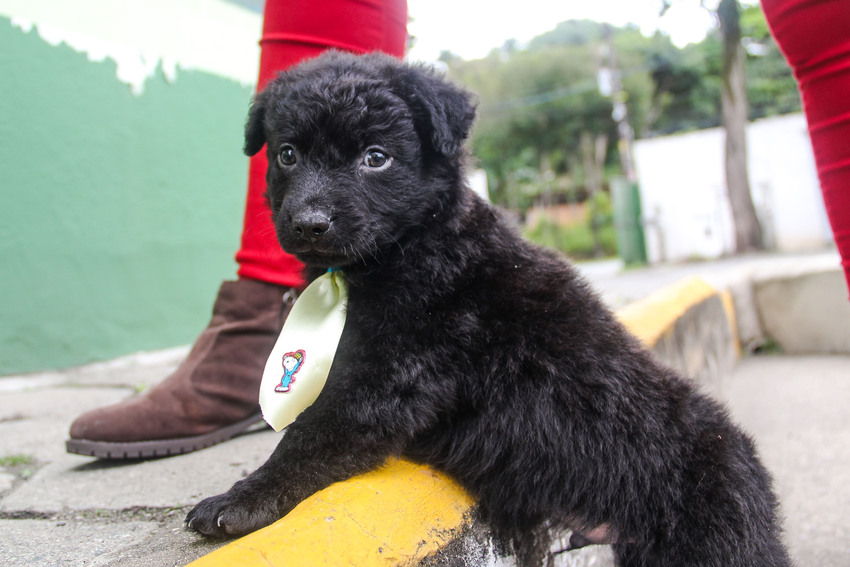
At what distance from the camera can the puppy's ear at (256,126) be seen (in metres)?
1.99

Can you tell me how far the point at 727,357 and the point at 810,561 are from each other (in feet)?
8.91

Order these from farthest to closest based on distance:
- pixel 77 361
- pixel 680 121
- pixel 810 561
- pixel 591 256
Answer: pixel 680 121 → pixel 591 256 → pixel 77 361 → pixel 810 561

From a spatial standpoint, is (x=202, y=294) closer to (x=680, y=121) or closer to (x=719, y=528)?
(x=719, y=528)

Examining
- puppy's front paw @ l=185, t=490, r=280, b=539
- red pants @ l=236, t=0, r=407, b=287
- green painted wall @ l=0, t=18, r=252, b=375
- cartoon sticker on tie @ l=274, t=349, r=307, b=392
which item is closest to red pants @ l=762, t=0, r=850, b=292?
red pants @ l=236, t=0, r=407, b=287

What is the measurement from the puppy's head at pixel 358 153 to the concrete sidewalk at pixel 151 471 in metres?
→ 0.69

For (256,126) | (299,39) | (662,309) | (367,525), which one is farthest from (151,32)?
(367,525)

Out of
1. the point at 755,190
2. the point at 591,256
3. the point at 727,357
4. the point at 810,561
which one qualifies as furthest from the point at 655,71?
the point at 810,561

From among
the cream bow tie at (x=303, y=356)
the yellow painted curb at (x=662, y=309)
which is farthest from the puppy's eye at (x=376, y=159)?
the yellow painted curb at (x=662, y=309)

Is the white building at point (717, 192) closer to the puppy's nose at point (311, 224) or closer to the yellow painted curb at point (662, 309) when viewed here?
the yellow painted curb at point (662, 309)

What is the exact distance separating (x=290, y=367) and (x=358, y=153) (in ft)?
1.90

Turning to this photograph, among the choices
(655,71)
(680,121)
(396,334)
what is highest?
(655,71)

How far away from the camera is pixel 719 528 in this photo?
161cm

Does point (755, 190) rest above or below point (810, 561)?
above

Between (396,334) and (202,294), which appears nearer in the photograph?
(396,334)
